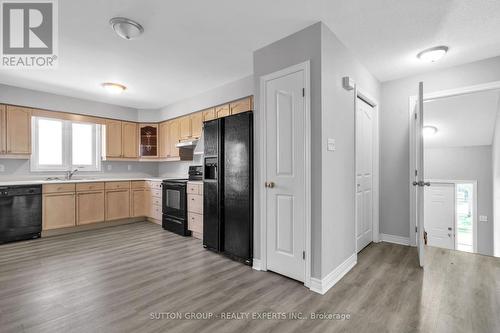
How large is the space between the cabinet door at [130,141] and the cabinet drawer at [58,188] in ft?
4.35

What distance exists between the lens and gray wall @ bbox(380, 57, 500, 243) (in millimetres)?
3525

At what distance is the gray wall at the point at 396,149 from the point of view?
353 centimetres

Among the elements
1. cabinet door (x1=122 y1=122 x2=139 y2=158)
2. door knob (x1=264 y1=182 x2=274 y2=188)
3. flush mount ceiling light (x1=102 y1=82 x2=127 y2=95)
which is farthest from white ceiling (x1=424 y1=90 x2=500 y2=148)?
cabinet door (x1=122 y1=122 x2=139 y2=158)

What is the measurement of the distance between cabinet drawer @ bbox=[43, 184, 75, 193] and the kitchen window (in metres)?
0.74

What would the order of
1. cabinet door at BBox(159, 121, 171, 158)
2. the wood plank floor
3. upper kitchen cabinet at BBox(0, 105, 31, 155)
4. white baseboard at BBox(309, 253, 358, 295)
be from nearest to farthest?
the wood plank floor → white baseboard at BBox(309, 253, 358, 295) → upper kitchen cabinet at BBox(0, 105, 31, 155) → cabinet door at BBox(159, 121, 171, 158)

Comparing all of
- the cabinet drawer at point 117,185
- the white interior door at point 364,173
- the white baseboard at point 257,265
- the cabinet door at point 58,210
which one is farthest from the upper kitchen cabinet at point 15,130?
the white interior door at point 364,173

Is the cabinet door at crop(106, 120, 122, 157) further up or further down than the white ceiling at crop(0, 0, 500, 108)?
further down

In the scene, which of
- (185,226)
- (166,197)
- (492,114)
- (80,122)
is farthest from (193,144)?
(492,114)

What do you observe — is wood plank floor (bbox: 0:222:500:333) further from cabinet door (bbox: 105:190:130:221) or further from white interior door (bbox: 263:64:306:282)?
cabinet door (bbox: 105:190:130:221)

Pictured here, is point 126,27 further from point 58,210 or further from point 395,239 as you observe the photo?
point 395,239

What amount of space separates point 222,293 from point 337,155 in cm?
180

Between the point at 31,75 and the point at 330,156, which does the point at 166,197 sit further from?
the point at 330,156

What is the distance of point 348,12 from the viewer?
2129 millimetres

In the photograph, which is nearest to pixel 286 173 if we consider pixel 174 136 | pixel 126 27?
pixel 126 27
